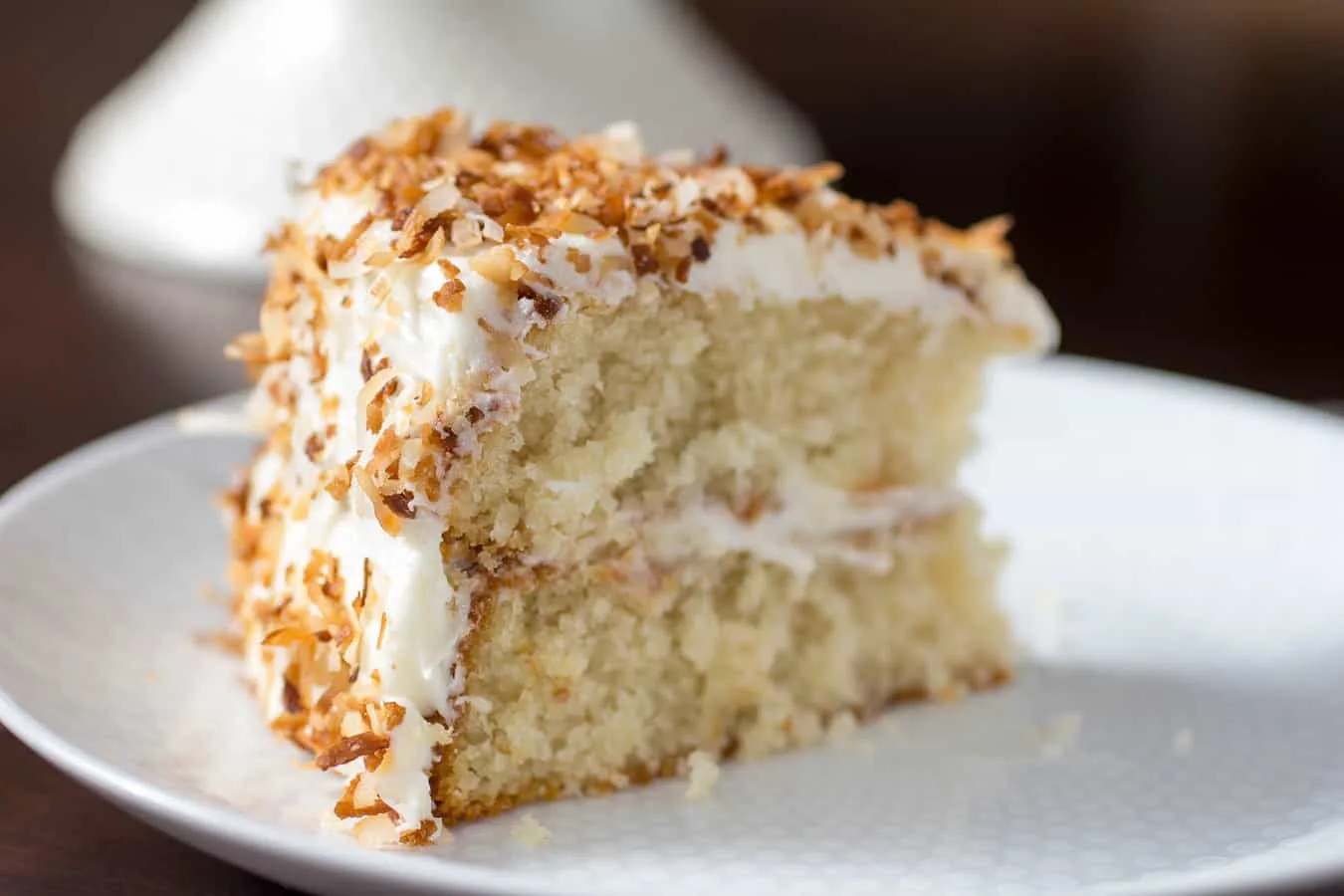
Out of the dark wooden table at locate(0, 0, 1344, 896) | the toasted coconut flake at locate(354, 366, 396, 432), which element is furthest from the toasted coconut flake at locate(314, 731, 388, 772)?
the toasted coconut flake at locate(354, 366, 396, 432)

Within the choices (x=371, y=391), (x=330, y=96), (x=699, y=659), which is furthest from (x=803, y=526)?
(x=330, y=96)

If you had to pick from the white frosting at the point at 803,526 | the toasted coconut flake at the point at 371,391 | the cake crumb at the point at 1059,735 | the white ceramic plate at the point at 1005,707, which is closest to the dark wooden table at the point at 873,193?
the white ceramic plate at the point at 1005,707

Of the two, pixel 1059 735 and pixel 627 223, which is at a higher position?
pixel 627 223

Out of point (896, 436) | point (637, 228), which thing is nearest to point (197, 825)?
point (637, 228)

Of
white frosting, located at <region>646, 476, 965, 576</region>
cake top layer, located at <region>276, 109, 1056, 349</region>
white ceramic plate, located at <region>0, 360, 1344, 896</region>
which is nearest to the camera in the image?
white ceramic plate, located at <region>0, 360, 1344, 896</region>

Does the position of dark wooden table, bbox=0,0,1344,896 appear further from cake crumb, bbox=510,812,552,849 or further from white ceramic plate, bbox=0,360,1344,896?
cake crumb, bbox=510,812,552,849

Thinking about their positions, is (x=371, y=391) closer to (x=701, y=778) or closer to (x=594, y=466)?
(x=594, y=466)
